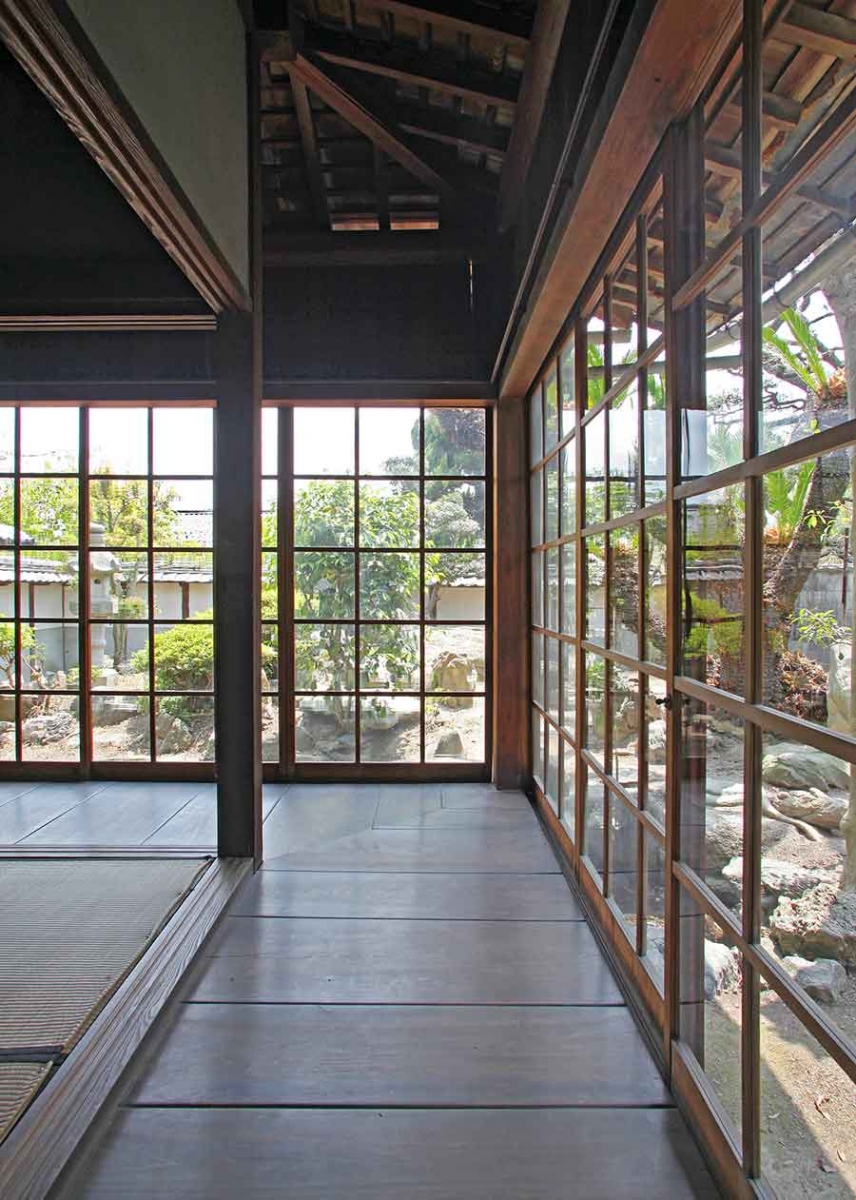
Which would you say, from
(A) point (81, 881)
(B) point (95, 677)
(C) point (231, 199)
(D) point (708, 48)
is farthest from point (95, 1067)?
(B) point (95, 677)

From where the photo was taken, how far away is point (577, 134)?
155 centimetres

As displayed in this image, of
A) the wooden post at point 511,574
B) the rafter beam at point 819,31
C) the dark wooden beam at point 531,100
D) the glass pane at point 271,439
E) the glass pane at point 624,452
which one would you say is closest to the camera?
the rafter beam at point 819,31

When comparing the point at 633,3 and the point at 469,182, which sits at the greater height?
the point at 469,182

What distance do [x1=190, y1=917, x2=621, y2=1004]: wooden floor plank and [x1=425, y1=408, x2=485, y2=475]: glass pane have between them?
2.23 m

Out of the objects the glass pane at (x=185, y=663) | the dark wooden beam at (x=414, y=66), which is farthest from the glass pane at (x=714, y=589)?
the glass pane at (x=185, y=663)

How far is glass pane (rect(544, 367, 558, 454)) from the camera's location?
2.64 m

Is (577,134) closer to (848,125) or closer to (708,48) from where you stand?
(708,48)

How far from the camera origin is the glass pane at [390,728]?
3604 mm

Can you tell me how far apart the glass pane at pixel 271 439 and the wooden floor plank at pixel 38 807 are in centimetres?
183

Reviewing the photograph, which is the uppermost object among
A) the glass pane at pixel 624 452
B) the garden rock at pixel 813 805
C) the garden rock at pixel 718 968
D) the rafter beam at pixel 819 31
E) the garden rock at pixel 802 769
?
the rafter beam at pixel 819 31

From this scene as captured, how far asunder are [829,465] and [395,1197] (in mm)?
1296

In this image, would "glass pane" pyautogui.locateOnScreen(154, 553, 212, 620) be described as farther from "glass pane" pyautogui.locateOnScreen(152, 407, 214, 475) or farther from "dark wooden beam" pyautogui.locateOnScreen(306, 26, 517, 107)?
"dark wooden beam" pyautogui.locateOnScreen(306, 26, 517, 107)

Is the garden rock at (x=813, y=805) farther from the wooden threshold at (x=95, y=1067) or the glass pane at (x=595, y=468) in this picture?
the wooden threshold at (x=95, y=1067)

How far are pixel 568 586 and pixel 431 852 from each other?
1118mm
